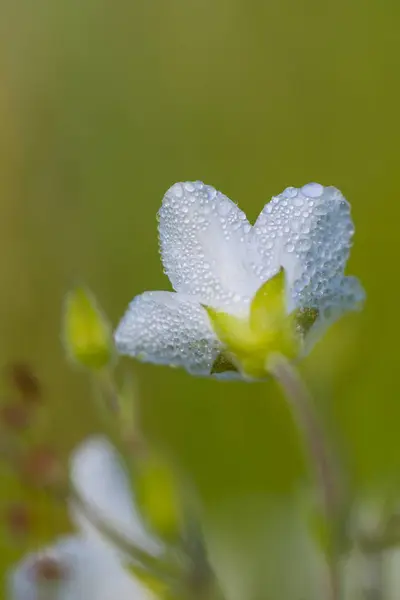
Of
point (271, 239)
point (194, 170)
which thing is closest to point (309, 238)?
point (271, 239)

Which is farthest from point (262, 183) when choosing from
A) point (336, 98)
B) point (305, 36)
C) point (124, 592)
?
point (124, 592)

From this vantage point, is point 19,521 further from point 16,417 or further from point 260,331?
point 260,331

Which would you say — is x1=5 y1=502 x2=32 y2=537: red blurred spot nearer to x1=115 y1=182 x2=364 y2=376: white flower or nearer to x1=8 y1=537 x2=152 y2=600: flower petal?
x1=8 y1=537 x2=152 y2=600: flower petal

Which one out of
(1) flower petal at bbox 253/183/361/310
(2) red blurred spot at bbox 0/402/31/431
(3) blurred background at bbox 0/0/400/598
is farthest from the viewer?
(3) blurred background at bbox 0/0/400/598

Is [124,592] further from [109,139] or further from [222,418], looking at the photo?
[109,139]

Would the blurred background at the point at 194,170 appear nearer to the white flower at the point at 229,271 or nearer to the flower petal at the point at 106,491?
the flower petal at the point at 106,491

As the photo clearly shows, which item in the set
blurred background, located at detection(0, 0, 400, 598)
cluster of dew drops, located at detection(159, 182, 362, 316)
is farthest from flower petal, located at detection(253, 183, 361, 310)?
blurred background, located at detection(0, 0, 400, 598)

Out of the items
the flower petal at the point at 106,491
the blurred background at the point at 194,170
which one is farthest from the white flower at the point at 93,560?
the blurred background at the point at 194,170
